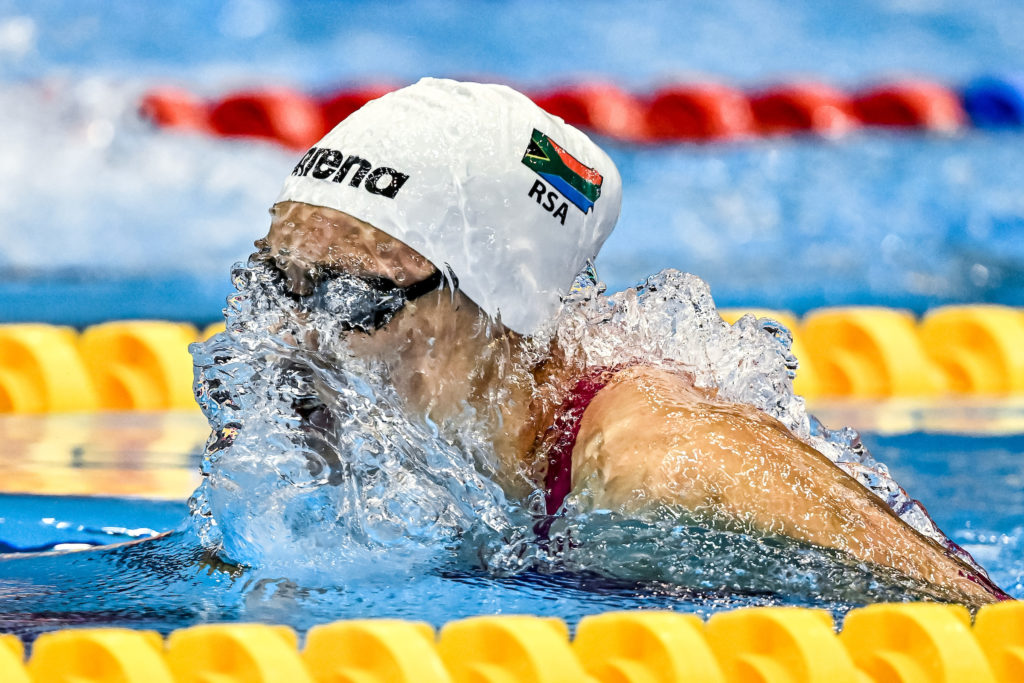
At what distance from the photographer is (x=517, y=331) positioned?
6.46 feet

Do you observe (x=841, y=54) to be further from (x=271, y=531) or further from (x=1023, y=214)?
(x=271, y=531)

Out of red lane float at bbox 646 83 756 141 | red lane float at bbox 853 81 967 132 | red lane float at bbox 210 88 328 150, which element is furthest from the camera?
red lane float at bbox 853 81 967 132

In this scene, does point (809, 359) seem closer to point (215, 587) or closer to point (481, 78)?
point (215, 587)

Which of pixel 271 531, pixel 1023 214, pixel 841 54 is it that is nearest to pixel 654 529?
pixel 271 531

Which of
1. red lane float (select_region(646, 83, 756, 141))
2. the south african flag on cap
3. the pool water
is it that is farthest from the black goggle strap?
red lane float (select_region(646, 83, 756, 141))

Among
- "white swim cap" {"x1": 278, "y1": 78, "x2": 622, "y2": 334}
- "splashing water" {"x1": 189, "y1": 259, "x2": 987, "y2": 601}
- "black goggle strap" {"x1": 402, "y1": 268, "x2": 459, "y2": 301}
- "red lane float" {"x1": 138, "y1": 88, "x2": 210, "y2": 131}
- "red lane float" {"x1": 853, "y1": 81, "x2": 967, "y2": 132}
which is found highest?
"red lane float" {"x1": 853, "y1": 81, "x2": 967, "y2": 132}

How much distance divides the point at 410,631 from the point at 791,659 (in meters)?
0.41

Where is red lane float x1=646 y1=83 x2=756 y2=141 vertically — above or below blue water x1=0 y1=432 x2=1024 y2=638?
above

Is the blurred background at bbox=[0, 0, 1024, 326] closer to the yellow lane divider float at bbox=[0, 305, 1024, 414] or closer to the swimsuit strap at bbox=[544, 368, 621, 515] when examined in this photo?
the yellow lane divider float at bbox=[0, 305, 1024, 414]

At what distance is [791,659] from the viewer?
1.48m

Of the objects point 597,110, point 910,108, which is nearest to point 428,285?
point 597,110

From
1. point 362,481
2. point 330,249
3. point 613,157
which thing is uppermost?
point 613,157

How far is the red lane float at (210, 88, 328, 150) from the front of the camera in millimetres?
7766

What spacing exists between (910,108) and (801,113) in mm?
680
